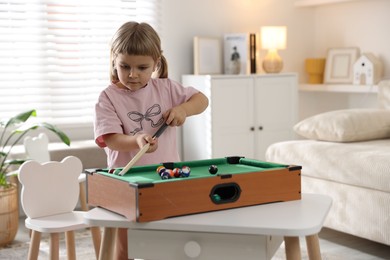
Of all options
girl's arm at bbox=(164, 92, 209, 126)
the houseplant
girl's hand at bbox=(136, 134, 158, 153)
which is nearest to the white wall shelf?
the houseplant

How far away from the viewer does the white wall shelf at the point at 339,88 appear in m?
4.63

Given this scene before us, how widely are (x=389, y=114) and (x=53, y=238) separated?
2199 millimetres

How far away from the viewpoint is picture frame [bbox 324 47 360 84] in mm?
4934

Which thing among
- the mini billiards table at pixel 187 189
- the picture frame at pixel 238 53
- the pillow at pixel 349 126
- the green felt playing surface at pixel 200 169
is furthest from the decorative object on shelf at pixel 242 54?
the mini billiards table at pixel 187 189

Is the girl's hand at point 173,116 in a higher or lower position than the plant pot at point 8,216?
higher

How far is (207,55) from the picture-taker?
4.86 meters

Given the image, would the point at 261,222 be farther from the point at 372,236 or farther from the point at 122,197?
the point at 372,236

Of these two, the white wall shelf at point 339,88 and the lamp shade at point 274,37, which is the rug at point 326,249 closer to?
the white wall shelf at point 339,88

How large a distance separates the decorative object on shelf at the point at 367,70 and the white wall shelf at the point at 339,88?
0.13ft

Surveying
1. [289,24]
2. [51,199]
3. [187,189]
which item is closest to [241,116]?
[289,24]

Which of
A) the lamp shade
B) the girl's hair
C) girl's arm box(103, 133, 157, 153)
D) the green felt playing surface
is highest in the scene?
the lamp shade

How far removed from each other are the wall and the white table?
3.26 m

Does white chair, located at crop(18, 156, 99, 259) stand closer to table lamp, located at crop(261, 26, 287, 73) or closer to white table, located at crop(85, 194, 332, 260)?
white table, located at crop(85, 194, 332, 260)

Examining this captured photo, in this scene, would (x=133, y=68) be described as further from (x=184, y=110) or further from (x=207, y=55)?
(x=207, y=55)
